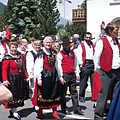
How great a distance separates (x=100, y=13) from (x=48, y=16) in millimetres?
9374

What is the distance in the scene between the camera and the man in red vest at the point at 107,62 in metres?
5.71

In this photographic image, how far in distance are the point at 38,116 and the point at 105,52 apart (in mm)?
2028

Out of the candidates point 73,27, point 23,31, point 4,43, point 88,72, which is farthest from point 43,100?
point 73,27

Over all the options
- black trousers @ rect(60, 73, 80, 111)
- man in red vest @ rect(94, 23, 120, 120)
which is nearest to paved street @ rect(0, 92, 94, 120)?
black trousers @ rect(60, 73, 80, 111)

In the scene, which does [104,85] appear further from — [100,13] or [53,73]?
[100,13]

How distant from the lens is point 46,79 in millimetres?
6258

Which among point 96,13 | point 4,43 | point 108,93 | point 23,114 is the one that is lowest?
point 23,114

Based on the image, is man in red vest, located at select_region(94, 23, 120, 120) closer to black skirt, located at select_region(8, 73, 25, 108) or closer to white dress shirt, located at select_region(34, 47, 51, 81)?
white dress shirt, located at select_region(34, 47, 51, 81)

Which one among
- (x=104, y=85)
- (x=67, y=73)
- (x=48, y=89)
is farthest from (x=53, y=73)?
(x=104, y=85)

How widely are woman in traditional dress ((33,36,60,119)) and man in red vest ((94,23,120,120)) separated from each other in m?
0.91

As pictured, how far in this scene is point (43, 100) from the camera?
6.36 meters

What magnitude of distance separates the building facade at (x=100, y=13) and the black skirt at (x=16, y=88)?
16.8 metres

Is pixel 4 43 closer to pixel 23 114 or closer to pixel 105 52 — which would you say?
pixel 23 114

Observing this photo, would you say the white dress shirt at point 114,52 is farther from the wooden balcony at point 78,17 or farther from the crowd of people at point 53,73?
the wooden balcony at point 78,17
